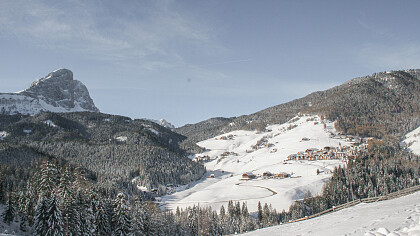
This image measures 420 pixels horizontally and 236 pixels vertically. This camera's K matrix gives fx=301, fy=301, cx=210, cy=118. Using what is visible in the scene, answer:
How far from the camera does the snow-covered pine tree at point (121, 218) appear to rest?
47250mm

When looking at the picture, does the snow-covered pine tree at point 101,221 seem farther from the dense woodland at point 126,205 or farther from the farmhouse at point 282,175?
the farmhouse at point 282,175

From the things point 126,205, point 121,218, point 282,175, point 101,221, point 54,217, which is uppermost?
point 126,205

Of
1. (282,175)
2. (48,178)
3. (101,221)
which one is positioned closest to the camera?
(48,178)

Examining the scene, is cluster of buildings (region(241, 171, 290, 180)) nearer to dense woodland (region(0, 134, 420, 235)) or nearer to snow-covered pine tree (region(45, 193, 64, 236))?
dense woodland (region(0, 134, 420, 235))

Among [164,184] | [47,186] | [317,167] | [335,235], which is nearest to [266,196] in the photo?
[317,167]

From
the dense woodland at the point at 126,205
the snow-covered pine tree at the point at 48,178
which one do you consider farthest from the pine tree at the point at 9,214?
the snow-covered pine tree at the point at 48,178

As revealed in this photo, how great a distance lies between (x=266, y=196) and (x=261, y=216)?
29621 mm

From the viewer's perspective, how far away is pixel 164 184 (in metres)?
195

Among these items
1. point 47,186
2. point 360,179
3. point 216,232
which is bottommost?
point 216,232

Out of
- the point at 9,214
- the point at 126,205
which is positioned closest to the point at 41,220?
the point at 126,205

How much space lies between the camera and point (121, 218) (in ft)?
155

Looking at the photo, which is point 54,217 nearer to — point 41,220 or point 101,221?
point 41,220

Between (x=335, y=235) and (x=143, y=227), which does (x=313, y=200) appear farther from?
(x=335, y=235)

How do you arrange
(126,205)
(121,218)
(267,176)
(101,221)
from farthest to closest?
(267,176) < (101,221) < (126,205) < (121,218)
